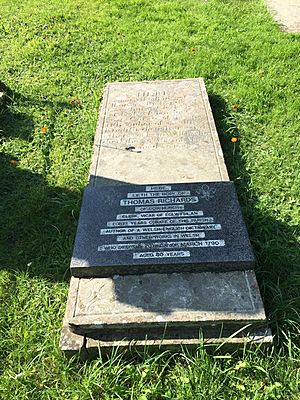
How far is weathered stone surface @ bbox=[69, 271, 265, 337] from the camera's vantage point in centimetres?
234

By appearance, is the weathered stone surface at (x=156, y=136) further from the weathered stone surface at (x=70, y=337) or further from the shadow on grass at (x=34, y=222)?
the weathered stone surface at (x=70, y=337)

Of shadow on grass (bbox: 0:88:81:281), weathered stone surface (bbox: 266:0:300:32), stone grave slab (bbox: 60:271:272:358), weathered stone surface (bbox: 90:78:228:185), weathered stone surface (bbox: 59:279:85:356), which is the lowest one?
shadow on grass (bbox: 0:88:81:281)

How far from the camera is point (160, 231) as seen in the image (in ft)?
8.81

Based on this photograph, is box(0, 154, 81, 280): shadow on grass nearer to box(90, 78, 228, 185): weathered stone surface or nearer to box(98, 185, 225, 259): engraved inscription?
box(90, 78, 228, 185): weathered stone surface

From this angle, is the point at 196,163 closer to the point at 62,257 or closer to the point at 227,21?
the point at 62,257

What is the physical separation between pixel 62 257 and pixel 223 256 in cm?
118

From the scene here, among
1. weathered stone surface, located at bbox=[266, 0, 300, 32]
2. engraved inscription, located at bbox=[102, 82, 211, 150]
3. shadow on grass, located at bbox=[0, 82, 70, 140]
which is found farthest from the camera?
weathered stone surface, located at bbox=[266, 0, 300, 32]

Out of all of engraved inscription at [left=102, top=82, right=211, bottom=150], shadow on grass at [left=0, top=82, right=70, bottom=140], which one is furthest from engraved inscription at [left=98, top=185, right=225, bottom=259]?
shadow on grass at [left=0, top=82, right=70, bottom=140]

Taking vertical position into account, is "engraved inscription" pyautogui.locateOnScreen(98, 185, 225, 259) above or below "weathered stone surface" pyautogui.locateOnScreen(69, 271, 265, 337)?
above

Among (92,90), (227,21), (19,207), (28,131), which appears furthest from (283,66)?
(19,207)

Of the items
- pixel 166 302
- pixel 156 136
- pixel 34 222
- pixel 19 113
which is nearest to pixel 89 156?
pixel 156 136

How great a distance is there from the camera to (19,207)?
3416mm

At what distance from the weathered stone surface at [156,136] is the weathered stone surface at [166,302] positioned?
934mm

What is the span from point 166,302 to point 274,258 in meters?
0.89
